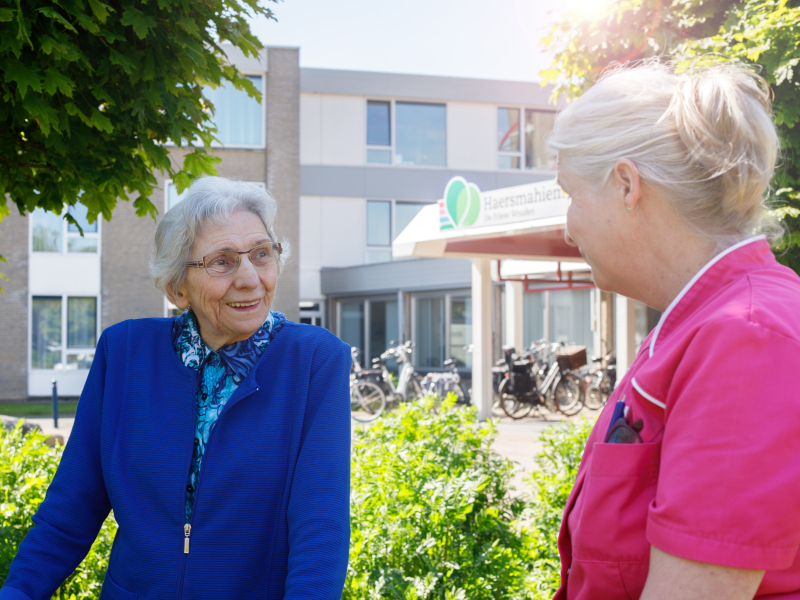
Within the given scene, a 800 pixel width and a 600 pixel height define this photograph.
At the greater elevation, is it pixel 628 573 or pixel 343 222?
pixel 343 222

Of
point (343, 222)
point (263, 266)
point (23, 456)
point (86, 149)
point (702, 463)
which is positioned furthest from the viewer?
point (343, 222)

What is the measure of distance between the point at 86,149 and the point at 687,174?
2.32 metres

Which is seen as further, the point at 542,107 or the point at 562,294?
the point at 542,107

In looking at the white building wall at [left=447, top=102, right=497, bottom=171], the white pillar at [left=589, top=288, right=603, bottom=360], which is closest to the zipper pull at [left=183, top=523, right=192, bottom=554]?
the white pillar at [left=589, top=288, right=603, bottom=360]

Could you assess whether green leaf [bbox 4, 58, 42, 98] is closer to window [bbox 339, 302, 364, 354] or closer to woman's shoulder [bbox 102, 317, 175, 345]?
woman's shoulder [bbox 102, 317, 175, 345]

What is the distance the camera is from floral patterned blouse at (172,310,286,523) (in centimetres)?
174

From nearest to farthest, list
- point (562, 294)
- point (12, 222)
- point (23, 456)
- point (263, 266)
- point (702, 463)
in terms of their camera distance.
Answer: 1. point (702, 463)
2. point (263, 266)
3. point (23, 456)
4. point (12, 222)
5. point (562, 294)

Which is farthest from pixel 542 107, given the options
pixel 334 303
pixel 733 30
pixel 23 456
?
pixel 23 456

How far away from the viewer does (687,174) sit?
3.55 feet

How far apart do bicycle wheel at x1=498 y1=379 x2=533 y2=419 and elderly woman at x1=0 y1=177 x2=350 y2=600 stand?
11.9 meters

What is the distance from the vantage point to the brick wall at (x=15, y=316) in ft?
60.9

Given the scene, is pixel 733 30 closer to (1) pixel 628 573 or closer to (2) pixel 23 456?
(1) pixel 628 573

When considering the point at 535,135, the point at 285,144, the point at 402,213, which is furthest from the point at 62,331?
the point at 535,135

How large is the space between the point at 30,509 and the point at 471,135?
21277 millimetres
